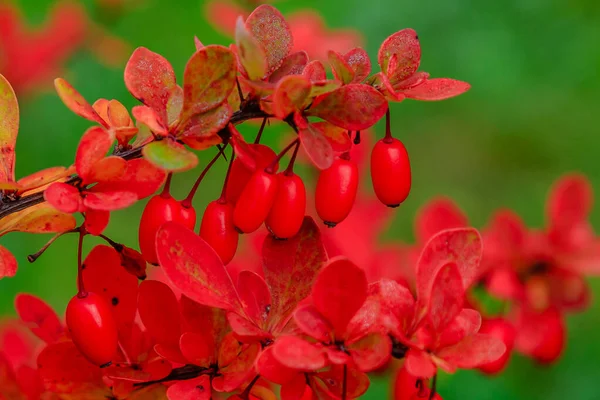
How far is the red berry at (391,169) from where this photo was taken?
0.65 meters

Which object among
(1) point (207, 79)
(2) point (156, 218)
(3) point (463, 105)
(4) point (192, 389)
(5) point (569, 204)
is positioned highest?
(1) point (207, 79)

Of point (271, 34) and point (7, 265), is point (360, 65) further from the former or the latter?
point (7, 265)

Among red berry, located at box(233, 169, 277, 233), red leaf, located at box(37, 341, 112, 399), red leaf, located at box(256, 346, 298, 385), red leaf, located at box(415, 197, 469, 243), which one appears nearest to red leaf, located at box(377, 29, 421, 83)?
red berry, located at box(233, 169, 277, 233)

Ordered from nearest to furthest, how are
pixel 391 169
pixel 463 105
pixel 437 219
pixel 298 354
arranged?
pixel 298 354
pixel 391 169
pixel 437 219
pixel 463 105

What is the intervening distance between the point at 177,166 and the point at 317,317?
133 mm

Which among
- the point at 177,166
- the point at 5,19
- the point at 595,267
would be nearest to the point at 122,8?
the point at 5,19

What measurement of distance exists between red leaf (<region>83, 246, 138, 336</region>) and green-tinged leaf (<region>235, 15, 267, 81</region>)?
21 cm

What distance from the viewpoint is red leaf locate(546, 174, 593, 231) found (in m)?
1.19

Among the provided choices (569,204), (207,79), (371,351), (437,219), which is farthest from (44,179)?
(569,204)

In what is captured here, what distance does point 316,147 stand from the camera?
60 centimetres

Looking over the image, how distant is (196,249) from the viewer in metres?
0.60

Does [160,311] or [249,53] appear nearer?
[249,53]

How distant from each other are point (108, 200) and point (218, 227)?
0.34ft

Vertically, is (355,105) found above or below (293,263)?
above
